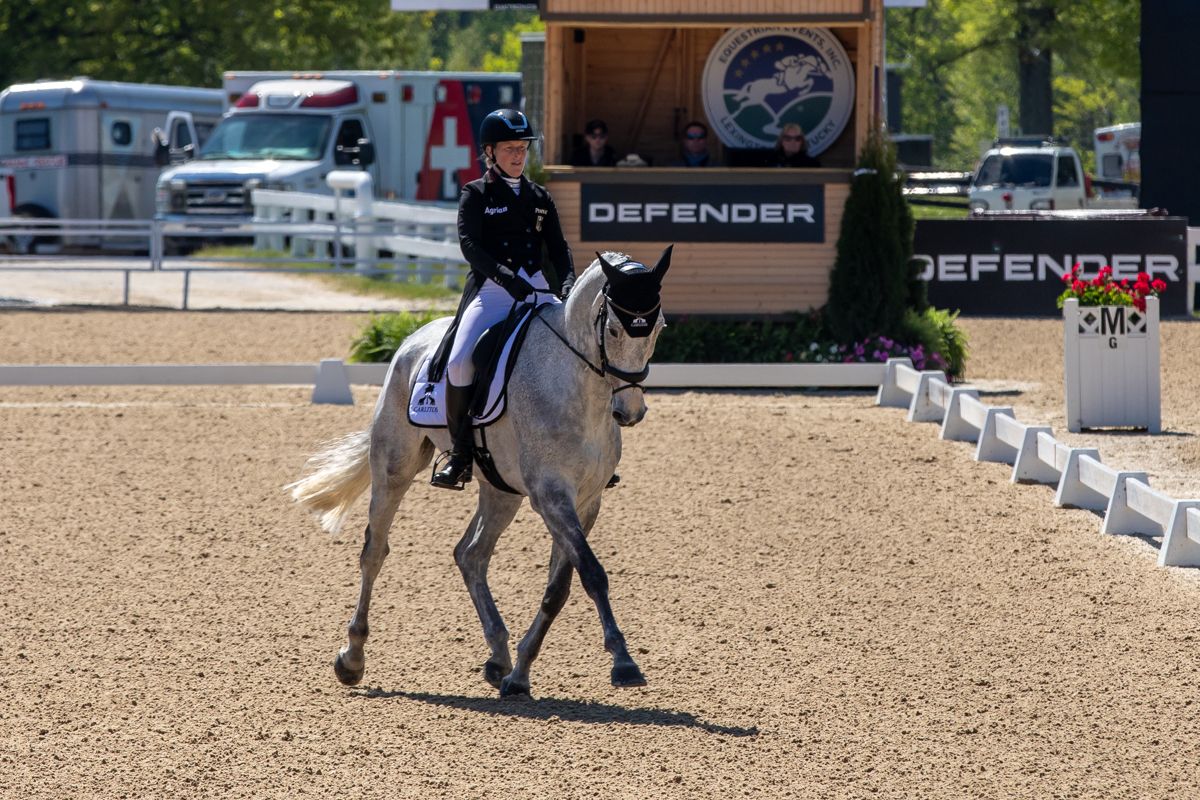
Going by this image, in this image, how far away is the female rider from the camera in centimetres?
593

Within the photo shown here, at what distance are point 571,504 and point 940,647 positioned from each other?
179 centimetres

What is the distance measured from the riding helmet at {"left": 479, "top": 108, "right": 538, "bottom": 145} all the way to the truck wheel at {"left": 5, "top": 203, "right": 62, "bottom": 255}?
24513mm

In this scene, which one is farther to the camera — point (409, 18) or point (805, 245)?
point (409, 18)

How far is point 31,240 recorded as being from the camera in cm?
2945

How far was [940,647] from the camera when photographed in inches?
239

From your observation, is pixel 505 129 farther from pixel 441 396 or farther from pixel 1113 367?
pixel 1113 367

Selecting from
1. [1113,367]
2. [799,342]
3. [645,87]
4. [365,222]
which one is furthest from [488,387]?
[365,222]

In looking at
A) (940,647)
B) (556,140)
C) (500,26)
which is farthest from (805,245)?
(500,26)

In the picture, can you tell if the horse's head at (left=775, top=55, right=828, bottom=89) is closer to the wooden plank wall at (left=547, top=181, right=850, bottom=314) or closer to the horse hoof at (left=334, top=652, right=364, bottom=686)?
the wooden plank wall at (left=547, top=181, right=850, bottom=314)

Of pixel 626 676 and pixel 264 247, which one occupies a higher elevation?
pixel 264 247

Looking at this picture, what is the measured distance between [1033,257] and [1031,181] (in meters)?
14.4

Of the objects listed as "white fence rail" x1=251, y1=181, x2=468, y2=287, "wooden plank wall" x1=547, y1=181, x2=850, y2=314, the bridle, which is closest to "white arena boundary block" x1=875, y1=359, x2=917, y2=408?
"wooden plank wall" x1=547, y1=181, x2=850, y2=314

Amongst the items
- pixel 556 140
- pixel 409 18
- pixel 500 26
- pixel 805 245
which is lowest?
pixel 805 245

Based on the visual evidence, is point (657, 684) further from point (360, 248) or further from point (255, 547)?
point (360, 248)
